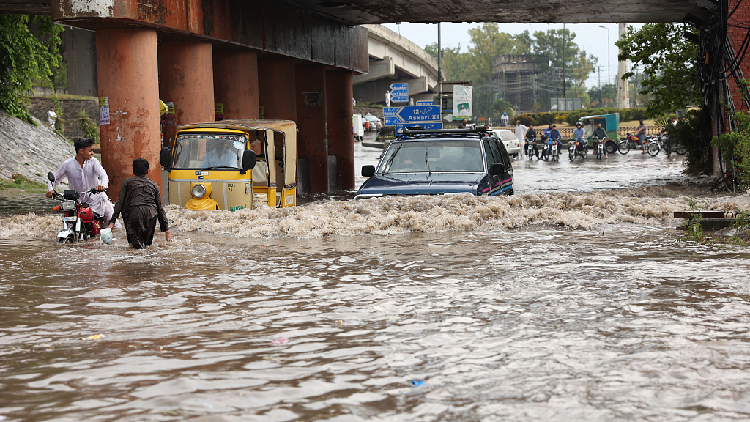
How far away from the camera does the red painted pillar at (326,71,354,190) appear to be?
28.8 metres

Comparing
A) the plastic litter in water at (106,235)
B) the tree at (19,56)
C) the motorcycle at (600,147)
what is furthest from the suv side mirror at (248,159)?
the motorcycle at (600,147)

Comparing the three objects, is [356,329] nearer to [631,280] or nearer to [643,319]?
[643,319]

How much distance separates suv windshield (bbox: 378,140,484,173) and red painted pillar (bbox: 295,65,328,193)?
479 inches

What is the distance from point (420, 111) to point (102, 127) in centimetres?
1618

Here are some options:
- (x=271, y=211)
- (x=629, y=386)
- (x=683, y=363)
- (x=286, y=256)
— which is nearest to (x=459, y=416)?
(x=629, y=386)

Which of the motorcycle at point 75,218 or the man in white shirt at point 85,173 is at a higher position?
the man in white shirt at point 85,173

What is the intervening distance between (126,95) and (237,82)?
5.79m

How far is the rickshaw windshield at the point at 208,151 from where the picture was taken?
1519cm

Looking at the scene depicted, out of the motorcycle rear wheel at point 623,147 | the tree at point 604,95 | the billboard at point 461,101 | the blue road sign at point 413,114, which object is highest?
the tree at point 604,95

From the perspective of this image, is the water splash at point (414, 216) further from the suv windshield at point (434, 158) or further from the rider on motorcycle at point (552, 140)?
the rider on motorcycle at point (552, 140)

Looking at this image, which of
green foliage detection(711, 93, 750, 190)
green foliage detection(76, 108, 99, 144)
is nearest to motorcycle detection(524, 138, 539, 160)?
green foliage detection(76, 108, 99, 144)

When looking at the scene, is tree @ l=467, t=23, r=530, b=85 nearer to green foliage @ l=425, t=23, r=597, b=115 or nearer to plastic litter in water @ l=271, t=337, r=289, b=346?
green foliage @ l=425, t=23, r=597, b=115

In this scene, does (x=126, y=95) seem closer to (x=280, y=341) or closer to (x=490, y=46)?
(x=280, y=341)

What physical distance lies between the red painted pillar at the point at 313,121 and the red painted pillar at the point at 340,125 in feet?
5.92
